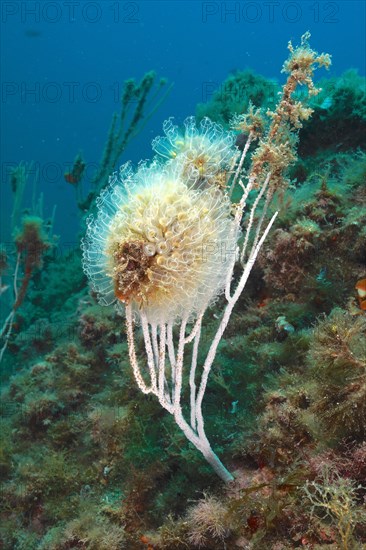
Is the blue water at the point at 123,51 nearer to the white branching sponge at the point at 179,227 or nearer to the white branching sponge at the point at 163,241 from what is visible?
the white branching sponge at the point at 179,227

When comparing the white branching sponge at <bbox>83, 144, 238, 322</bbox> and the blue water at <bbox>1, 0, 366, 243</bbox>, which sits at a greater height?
the blue water at <bbox>1, 0, 366, 243</bbox>

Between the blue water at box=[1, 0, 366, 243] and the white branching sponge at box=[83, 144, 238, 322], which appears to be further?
the blue water at box=[1, 0, 366, 243]

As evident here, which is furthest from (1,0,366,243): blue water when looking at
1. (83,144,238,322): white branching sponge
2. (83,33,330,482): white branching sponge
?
(83,144,238,322): white branching sponge

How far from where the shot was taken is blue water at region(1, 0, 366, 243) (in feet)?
288

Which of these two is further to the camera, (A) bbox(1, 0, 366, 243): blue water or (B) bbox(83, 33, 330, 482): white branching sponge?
(A) bbox(1, 0, 366, 243): blue water

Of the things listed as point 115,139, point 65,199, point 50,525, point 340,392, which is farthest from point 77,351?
point 65,199

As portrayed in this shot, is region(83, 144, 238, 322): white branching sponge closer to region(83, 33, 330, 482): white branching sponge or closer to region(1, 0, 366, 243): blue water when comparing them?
region(83, 33, 330, 482): white branching sponge

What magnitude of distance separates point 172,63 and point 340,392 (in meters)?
123

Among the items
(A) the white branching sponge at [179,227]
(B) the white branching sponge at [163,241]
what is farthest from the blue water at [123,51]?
(B) the white branching sponge at [163,241]

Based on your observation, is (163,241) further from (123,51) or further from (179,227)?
(123,51)

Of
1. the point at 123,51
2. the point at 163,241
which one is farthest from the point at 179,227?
the point at 123,51

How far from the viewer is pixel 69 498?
16.4 feet

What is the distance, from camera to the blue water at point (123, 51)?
87875mm

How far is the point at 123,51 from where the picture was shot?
358 feet
